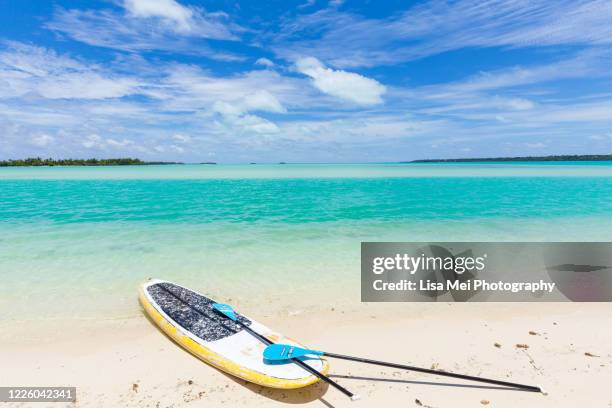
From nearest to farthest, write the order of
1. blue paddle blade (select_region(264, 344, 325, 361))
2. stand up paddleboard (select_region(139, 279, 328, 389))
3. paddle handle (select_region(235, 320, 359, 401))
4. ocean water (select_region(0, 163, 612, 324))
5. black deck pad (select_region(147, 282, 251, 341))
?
paddle handle (select_region(235, 320, 359, 401)) < stand up paddleboard (select_region(139, 279, 328, 389)) < blue paddle blade (select_region(264, 344, 325, 361)) < black deck pad (select_region(147, 282, 251, 341)) < ocean water (select_region(0, 163, 612, 324))

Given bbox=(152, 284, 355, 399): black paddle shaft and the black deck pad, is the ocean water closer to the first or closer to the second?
the black deck pad

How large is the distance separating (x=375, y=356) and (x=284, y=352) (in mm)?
1887

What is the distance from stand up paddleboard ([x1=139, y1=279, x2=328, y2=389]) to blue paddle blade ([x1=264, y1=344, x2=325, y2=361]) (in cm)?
12

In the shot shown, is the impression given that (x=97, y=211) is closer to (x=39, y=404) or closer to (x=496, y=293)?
(x=39, y=404)

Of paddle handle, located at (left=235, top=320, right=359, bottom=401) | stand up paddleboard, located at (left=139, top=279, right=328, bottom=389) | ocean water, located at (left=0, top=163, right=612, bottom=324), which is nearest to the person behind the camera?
paddle handle, located at (left=235, top=320, right=359, bottom=401)

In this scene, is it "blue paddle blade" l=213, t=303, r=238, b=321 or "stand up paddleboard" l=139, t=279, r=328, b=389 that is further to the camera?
"blue paddle blade" l=213, t=303, r=238, b=321

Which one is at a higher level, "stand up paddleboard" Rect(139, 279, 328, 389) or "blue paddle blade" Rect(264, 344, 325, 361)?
"blue paddle blade" Rect(264, 344, 325, 361)

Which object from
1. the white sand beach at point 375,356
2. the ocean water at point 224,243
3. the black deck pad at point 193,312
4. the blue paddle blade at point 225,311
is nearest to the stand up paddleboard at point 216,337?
the black deck pad at point 193,312

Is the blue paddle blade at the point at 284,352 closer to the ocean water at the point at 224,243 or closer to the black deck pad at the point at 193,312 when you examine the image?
the black deck pad at the point at 193,312

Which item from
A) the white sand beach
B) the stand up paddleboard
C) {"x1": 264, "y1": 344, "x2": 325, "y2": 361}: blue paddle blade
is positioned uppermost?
{"x1": 264, "y1": 344, "x2": 325, "y2": 361}: blue paddle blade

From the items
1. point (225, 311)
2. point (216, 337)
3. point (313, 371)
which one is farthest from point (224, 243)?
point (313, 371)

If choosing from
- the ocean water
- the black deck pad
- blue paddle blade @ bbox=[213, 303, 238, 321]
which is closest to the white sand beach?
the black deck pad

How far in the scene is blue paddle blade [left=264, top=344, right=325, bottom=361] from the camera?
545 centimetres

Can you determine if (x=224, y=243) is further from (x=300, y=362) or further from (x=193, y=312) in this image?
(x=300, y=362)
